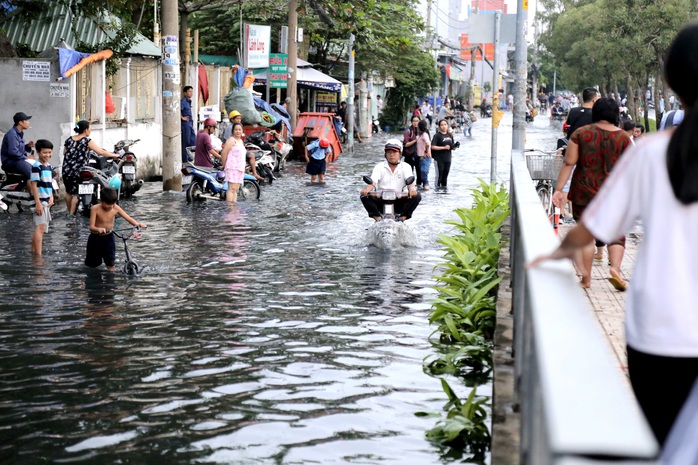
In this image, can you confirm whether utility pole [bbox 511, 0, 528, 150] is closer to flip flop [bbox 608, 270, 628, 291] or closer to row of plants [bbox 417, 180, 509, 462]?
row of plants [bbox 417, 180, 509, 462]

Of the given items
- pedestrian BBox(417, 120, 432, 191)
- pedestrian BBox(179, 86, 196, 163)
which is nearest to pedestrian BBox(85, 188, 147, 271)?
pedestrian BBox(417, 120, 432, 191)

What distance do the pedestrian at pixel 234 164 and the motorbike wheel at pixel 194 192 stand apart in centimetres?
48

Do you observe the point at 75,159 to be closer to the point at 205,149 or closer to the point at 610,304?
the point at 205,149

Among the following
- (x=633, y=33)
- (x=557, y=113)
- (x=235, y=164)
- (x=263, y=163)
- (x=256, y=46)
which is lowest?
(x=263, y=163)

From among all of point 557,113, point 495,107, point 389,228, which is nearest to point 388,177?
point 389,228

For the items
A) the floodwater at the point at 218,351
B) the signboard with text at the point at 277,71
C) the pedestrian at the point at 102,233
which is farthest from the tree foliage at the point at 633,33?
the pedestrian at the point at 102,233

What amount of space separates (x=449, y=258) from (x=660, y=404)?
8.08 metres

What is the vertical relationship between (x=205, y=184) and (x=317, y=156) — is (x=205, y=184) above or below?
below

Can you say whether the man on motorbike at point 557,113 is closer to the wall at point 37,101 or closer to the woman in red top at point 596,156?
the wall at point 37,101

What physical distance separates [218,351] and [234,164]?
11.6 meters

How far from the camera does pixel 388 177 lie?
15344 mm

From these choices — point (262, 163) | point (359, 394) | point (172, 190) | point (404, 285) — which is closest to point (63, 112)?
point (172, 190)

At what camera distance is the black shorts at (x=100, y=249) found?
1165 centimetres

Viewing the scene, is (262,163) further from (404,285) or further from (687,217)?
(687,217)
